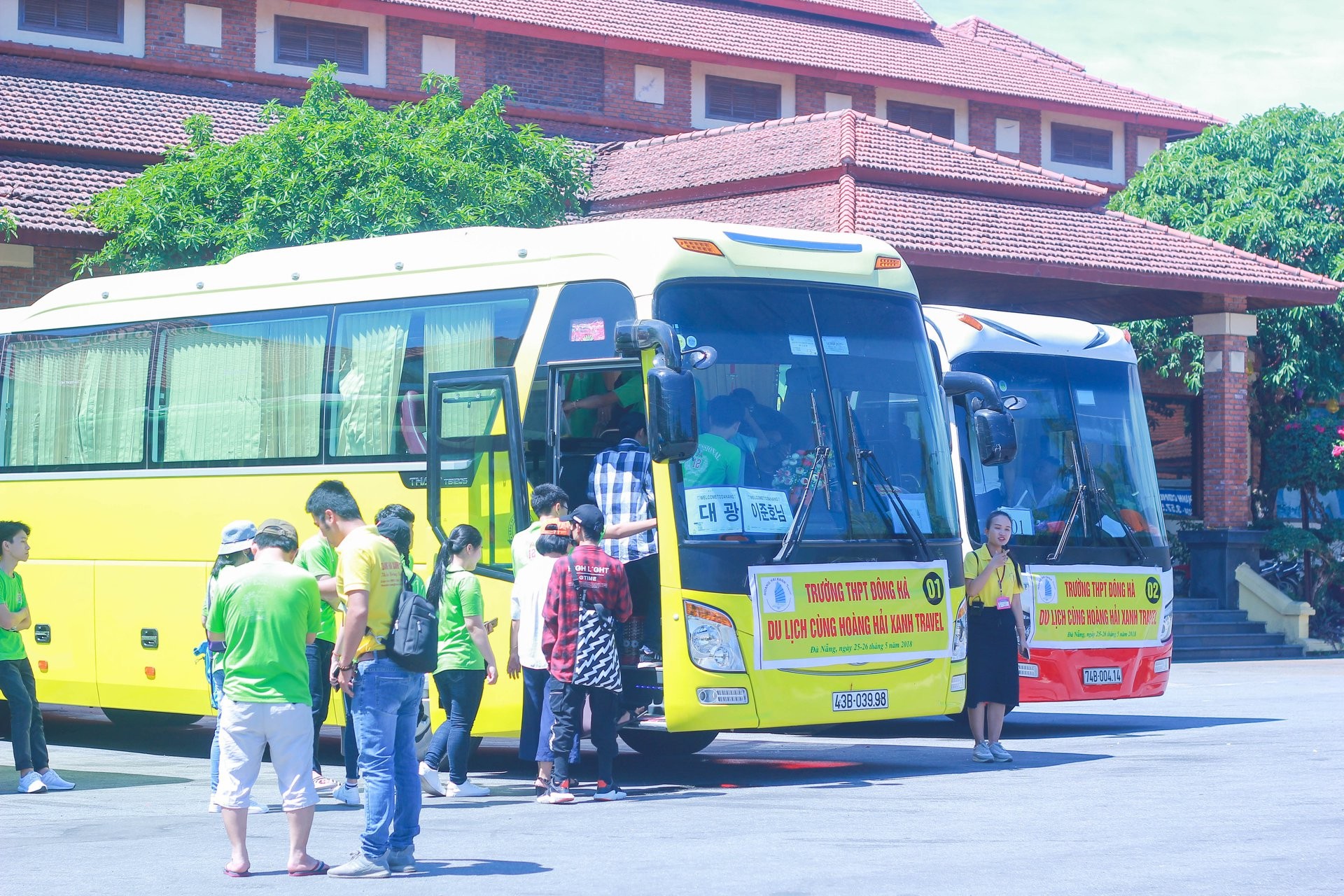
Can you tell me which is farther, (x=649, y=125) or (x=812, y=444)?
(x=649, y=125)

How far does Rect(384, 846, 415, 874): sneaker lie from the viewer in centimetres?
795

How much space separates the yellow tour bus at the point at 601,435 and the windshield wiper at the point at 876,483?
15 millimetres

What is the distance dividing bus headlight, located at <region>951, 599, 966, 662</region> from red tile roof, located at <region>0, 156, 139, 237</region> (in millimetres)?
14733

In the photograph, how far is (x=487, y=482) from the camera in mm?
11609

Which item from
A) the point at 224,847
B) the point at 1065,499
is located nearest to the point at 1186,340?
the point at 1065,499

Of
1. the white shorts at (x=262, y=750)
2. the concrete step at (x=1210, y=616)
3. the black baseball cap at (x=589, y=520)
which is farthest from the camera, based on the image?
the concrete step at (x=1210, y=616)

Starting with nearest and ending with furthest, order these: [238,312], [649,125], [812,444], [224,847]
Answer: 1. [224,847]
2. [812,444]
3. [238,312]
4. [649,125]

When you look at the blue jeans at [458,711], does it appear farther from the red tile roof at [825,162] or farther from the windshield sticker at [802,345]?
the red tile roof at [825,162]

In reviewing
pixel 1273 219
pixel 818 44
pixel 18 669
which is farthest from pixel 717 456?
pixel 818 44

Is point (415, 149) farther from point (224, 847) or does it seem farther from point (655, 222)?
point (224, 847)

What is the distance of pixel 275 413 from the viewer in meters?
12.8

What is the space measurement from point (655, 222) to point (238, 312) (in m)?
3.66

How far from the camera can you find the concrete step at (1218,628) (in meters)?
25.8

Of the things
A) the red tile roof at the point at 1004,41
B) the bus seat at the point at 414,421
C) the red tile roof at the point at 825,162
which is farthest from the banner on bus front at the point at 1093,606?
→ the red tile roof at the point at 1004,41
